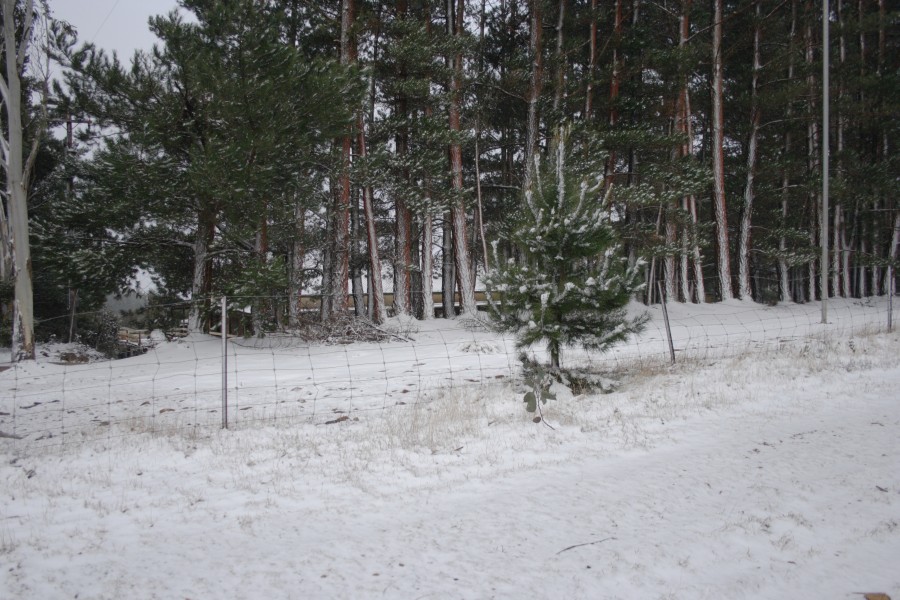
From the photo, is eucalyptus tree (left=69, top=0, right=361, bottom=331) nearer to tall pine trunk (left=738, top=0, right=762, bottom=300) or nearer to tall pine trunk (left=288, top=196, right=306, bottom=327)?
tall pine trunk (left=288, top=196, right=306, bottom=327)

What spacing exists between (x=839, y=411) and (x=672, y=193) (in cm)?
1216

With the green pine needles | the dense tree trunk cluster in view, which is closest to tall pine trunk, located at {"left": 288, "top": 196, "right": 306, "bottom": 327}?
the dense tree trunk cluster

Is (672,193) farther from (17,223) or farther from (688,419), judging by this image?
(17,223)

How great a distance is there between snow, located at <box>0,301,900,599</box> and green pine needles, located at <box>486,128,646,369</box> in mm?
889

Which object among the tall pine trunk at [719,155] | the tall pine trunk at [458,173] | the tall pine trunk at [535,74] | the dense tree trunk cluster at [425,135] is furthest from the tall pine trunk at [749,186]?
the tall pine trunk at [458,173]

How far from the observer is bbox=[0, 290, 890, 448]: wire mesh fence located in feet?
21.7

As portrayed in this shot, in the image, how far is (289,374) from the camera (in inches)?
392

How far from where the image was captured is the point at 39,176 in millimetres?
19078

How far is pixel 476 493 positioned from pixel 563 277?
3.69m

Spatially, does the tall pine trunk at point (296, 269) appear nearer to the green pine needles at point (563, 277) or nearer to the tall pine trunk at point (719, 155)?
the green pine needles at point (563, 277)

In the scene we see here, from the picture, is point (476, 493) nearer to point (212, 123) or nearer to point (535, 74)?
point (212, 123)

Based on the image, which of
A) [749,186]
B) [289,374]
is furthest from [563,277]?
[749,186]

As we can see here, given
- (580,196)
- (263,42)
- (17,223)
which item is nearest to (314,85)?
(263,42)

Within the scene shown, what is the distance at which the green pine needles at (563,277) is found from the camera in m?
6.58
